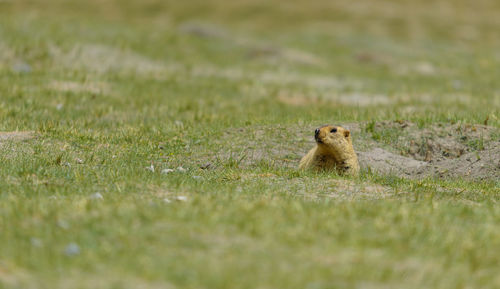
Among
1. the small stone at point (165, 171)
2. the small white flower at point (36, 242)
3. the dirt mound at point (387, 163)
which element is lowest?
the dirt mound at point (387, 163)

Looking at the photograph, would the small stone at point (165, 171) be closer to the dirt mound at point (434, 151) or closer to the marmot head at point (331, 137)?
the marmot head at point (331, 137)

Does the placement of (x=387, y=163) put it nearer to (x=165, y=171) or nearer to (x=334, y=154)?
(x=334, y=154)

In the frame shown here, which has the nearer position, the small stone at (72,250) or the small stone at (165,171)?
the small stone at (72,250)

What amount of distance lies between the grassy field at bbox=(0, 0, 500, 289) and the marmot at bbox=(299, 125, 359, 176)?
1.87ft

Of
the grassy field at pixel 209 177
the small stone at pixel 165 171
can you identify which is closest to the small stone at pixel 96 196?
the grassy field at pixel 209 177

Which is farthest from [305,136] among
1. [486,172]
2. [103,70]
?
[103,70]

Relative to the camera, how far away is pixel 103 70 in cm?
2280

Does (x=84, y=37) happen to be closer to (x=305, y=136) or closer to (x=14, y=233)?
(x=305, y=136)

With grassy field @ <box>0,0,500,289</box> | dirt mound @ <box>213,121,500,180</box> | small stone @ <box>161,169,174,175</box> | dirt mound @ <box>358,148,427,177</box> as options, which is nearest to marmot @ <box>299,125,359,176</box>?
dirt mound @ <box>213,121,500,180</box>

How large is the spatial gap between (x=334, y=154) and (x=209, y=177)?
8.41ft

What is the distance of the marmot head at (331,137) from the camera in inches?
415

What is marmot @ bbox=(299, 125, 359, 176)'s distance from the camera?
1073cm

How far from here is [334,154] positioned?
10.8 metres

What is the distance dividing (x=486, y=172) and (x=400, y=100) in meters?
10.6
